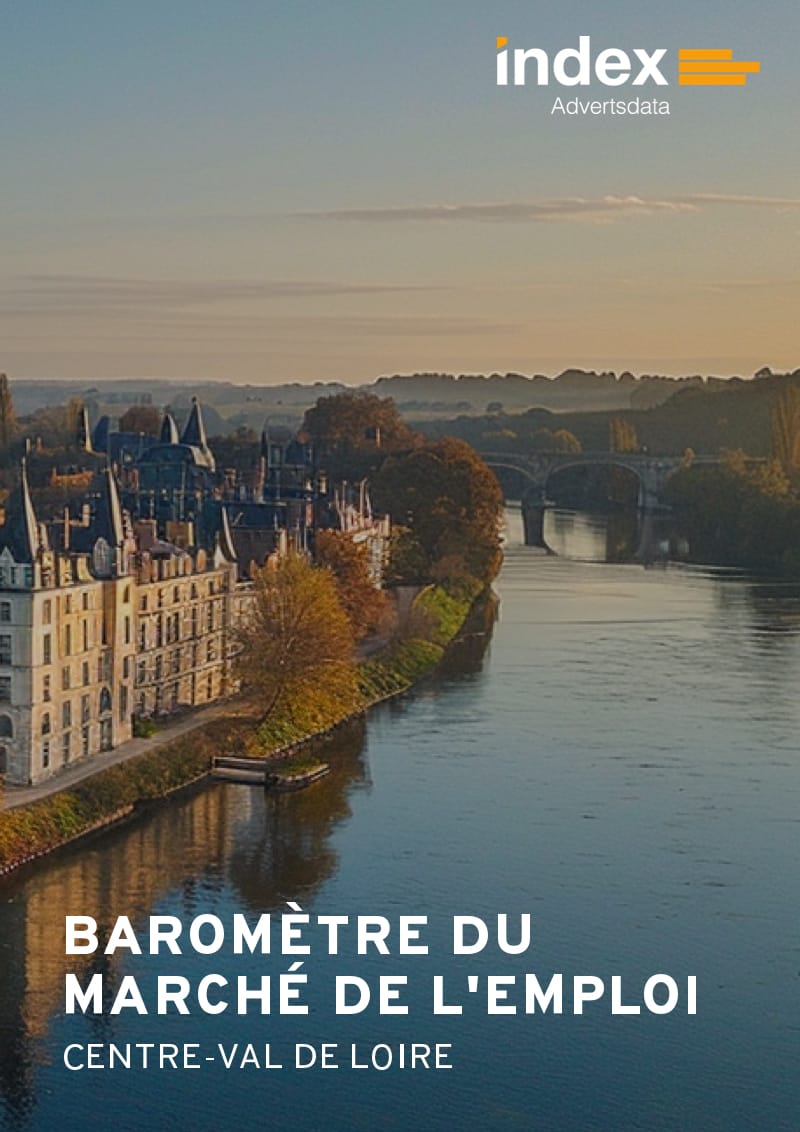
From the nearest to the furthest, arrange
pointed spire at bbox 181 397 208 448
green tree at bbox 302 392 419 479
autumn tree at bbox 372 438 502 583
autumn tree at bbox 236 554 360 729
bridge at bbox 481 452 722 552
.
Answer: autumn tree at bbox 236 554 360 729 < autumn tree at bbox 372 438 502 583 < pointed spire at bbox 181 397 208 448 < green tree at bbox 302 392 419 479 < bridge at bbox 481 452 722 552

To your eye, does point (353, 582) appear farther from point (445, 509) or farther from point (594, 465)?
point (594, 465)

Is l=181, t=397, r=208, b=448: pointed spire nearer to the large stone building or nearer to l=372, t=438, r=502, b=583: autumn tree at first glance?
l=372, t=438, r=502, b=583: autumn tree

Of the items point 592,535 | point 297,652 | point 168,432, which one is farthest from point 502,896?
point 592,535

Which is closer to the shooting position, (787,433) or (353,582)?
(353,582)

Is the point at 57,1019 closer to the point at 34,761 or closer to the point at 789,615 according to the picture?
the point at 34,761

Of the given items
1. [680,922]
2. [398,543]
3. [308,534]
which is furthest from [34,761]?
[398,543]

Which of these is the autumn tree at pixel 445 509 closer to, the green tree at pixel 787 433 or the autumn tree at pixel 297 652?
the autumn tree at pixel 297 652

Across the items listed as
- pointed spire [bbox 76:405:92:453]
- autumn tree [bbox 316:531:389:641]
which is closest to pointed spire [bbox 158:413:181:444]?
pointed spire [bbox 76:405:92:453]
